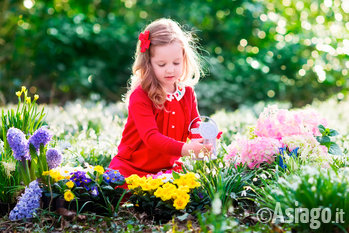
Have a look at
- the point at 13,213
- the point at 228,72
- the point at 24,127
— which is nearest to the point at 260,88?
the point at 228,72

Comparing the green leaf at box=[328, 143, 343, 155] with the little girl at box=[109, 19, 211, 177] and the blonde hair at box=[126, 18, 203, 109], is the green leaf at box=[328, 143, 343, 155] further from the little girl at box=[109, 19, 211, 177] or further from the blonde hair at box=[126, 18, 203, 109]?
the blonde hair at box=[126, 18, 203, 109]

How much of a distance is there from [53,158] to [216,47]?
647 centimetres

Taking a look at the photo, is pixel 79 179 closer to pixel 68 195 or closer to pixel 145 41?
pixel 68 195

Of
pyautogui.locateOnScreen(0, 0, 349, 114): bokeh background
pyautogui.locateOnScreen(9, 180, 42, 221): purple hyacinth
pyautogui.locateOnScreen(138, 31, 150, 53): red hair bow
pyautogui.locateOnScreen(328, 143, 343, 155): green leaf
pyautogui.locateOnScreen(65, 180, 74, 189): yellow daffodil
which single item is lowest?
pyautogui.locateOnScreen(9, 180, 42, 221): purple hyacinth

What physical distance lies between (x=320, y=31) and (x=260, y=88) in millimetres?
1813

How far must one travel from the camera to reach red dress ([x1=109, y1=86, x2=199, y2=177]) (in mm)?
3410

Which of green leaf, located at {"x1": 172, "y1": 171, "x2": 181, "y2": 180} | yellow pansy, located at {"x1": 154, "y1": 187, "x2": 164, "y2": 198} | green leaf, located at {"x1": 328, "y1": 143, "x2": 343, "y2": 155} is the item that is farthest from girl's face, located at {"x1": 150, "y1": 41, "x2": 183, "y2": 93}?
green leaf, located at {"x1": 328, "y1": 143, "x2": 343, "y2": 155}

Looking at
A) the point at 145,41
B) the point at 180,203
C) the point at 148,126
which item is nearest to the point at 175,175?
the point at 180,203

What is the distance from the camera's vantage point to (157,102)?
11.3 ft

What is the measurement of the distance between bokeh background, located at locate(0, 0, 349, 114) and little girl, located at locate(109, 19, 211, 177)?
14.5 feet

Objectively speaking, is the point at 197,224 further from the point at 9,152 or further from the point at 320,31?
the point at 320,31

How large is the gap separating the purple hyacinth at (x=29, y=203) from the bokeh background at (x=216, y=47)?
18.3 feet

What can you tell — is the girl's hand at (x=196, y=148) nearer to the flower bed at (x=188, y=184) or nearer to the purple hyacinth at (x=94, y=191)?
the flower bed at (x=188, y=184)

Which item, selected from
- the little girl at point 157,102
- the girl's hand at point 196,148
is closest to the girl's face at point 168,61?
the little girl at point 157,102
